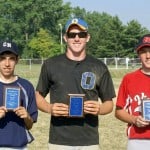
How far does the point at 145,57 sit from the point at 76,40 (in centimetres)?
75

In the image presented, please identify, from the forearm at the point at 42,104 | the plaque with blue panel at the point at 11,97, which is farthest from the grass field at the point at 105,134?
the plaque with blue panel at the point at 11,97

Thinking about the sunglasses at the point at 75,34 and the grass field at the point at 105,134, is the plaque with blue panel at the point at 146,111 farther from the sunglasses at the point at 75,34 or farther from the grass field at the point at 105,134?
the grass field at the point at 105,134

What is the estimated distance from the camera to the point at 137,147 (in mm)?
4766

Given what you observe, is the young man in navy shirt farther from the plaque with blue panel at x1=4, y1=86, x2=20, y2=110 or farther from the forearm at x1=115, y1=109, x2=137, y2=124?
the forearm at x1=115, y1=109, x2=137, y2=124

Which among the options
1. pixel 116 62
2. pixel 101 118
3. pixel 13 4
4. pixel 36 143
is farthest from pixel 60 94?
pixel 13 4

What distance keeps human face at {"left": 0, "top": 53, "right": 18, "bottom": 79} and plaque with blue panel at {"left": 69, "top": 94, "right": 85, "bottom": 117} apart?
65 centimetres

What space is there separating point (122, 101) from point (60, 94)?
2.16 feet

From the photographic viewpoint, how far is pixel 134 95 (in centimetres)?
482

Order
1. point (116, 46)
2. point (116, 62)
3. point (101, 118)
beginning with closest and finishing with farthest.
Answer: point (101, 118) → point (116, 62) → point (116, 46)

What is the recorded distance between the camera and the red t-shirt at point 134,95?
4773 millimetres

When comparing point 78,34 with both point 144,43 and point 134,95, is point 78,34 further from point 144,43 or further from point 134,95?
point 134,95

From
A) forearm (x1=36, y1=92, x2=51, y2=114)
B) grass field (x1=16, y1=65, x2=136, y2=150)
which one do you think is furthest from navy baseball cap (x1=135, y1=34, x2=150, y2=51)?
grass field (x1=16, y1=65, x2=136, y2=150)

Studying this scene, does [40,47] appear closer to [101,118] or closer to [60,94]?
[101,118]

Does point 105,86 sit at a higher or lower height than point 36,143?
higher
